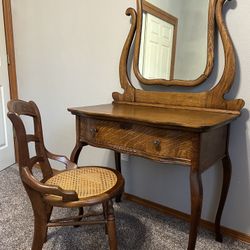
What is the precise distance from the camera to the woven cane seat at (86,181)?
107 cm

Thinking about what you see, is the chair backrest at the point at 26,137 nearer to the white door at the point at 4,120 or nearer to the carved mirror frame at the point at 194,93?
the carved mirror frame at the point at 194,93

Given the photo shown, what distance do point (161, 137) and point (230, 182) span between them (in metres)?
0.60

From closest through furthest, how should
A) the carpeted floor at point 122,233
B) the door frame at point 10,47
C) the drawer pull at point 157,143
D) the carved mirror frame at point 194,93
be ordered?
the drawer pull at point 157,143 → the carved mirror frame at point 194,93 → the carpeted floor at point 122,233 → the door frame at point 10,47

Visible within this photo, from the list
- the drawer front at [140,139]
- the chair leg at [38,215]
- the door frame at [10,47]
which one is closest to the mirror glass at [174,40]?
the drawer front at [140,139]

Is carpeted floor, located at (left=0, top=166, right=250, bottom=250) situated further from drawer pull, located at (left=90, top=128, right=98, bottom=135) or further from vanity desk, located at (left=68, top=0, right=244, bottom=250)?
drawer pull, located at (left=90, top=128, right=98, bottom=135)

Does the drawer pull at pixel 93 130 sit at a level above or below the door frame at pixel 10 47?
below

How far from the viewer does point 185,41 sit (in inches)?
54.6

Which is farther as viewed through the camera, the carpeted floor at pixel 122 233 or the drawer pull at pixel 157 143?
the carpeted floor at pixel 122 233

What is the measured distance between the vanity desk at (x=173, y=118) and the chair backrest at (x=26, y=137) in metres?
0.18

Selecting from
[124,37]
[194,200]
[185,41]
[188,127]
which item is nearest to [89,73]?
[124,37]

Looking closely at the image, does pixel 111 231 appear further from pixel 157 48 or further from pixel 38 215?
pixel 157 48

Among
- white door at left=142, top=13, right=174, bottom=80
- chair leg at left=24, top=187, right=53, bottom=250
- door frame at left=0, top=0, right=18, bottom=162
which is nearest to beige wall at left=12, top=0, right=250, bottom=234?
door frame at left=0, top=0, right=18, bottom=162

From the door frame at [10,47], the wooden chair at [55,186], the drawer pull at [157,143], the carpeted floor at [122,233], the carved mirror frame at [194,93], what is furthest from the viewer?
the door frame at [10,47]

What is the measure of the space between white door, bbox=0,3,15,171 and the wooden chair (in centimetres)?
121
